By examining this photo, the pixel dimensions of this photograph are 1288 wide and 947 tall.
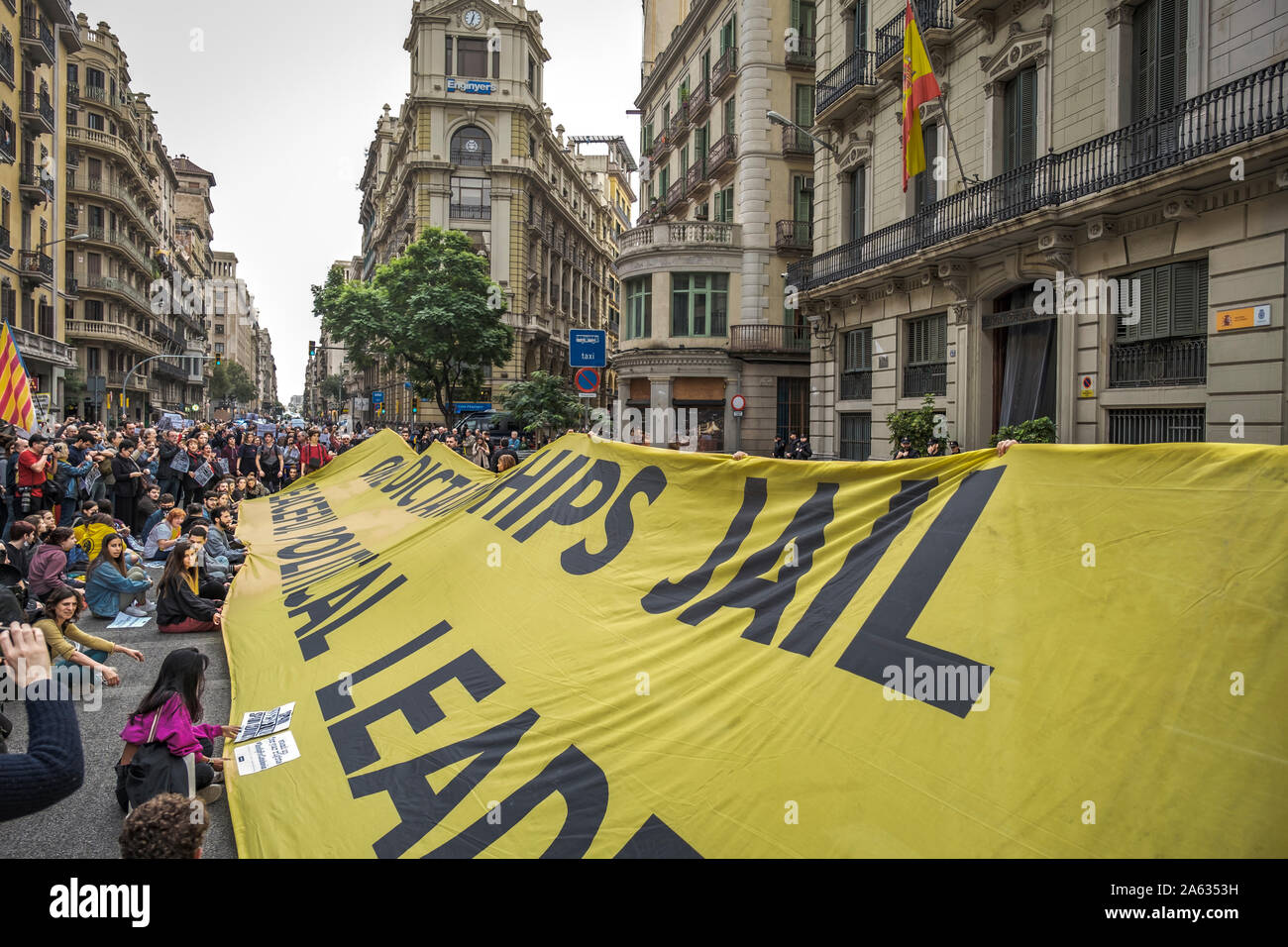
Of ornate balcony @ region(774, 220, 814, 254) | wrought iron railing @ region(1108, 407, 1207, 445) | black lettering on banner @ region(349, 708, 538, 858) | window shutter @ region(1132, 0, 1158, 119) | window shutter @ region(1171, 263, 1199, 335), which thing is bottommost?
black lettering on banner @ region(349, 708, 538, 858)

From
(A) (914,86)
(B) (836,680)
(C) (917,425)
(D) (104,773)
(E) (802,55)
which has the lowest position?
(D) (104,773)

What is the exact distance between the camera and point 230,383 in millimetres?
116750

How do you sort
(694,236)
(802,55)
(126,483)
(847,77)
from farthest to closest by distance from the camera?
(694,236)
(802,55)
(847,77)
(126,483)

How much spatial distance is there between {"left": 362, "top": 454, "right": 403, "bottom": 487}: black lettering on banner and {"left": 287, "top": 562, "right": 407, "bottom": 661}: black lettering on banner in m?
6.65

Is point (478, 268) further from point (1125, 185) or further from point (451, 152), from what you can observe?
point (1125, 185)

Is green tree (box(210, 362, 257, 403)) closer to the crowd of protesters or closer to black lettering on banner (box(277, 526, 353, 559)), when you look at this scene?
the crowd of protesters

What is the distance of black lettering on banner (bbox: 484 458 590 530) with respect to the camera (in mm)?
7146

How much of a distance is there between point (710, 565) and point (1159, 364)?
511 inches

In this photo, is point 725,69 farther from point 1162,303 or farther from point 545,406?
point 1162,303

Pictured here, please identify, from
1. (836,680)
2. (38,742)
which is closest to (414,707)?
(38,742)

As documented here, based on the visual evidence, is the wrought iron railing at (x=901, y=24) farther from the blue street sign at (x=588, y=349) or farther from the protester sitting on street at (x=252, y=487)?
the protester sitting on street at (x=252, y=487)

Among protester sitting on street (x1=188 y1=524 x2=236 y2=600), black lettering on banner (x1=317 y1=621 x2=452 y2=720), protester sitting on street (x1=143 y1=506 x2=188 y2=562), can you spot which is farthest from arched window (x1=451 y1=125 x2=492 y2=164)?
black lettering on banner (x1=317 y1=621 x2=452 y2=720)

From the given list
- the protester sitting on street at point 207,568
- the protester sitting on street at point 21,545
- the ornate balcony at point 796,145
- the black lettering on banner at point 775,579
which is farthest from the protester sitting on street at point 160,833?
the ornate balcony at point 796,145
